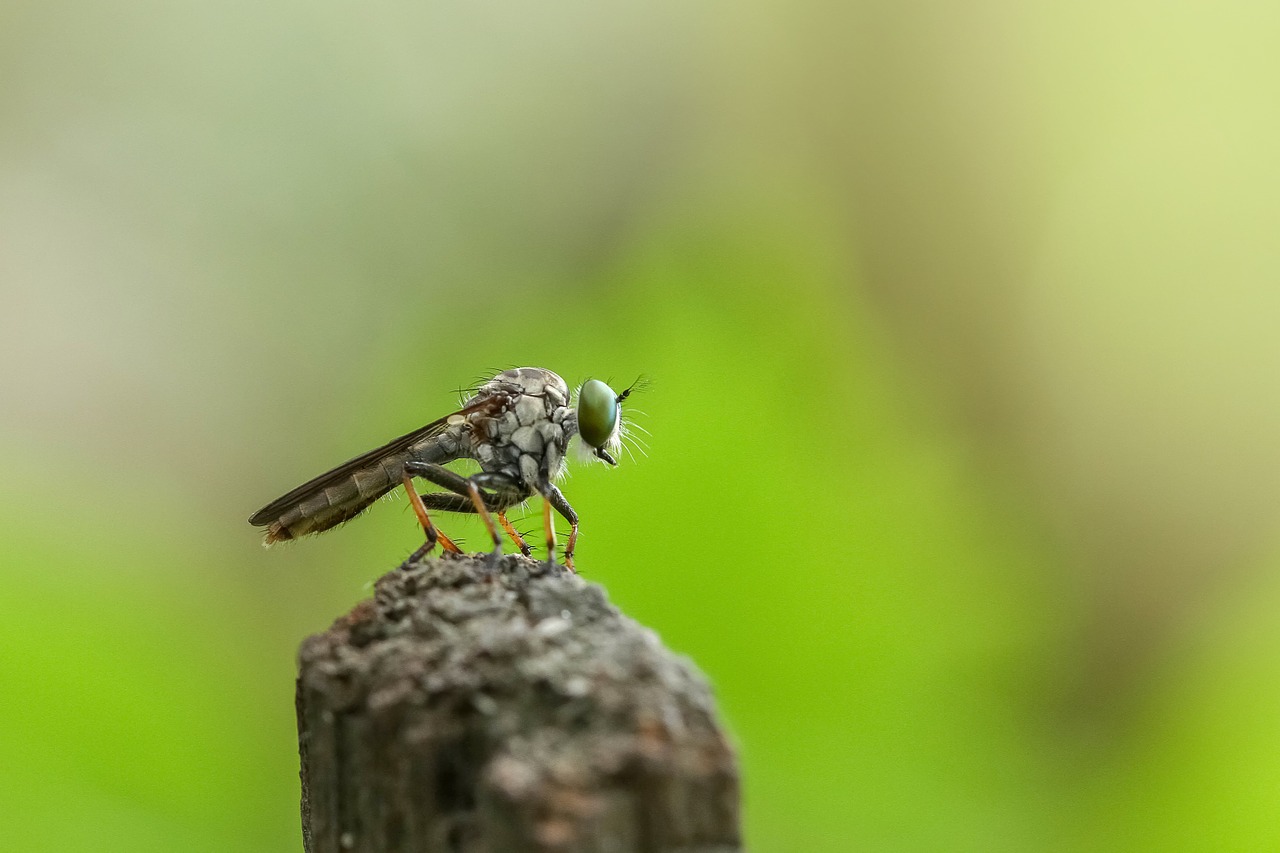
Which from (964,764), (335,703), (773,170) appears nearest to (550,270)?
(773,170)

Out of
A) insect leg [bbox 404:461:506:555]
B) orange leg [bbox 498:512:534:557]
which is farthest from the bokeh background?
insect leg [bbox 404:461:506:555]

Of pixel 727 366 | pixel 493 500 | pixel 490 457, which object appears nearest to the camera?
pixel 493 500

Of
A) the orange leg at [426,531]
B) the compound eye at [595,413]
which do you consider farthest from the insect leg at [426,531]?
the compound eye at [595,413]

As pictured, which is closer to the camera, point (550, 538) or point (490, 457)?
point (550, 538)

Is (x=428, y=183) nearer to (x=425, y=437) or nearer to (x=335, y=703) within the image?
(x=425, y=437)

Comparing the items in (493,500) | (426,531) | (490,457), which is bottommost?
(426,531)

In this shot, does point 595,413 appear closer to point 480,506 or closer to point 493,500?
point 493,500

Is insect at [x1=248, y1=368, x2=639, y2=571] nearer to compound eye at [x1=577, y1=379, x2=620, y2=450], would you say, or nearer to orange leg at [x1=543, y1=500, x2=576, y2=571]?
compound eye at [x1=577, y1=379, x2=620, y2=450]

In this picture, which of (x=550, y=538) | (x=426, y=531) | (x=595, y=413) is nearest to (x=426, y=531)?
(x=426, y=531)
